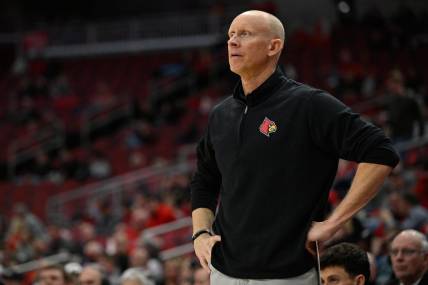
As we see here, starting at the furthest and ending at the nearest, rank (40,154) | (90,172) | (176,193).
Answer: (40,154) < (90,172) < (176,193)

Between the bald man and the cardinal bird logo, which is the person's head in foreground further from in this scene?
the cardinal bird logo

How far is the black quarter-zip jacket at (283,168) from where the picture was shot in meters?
2.60

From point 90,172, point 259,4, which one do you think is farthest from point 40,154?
point 259,4

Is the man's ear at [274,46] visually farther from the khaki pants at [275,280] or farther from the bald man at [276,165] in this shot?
the khaki pants at [275,280]

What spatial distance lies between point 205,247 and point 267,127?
0.47m

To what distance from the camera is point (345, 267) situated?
3.57m

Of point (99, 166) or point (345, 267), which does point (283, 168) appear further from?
point (99, 166)

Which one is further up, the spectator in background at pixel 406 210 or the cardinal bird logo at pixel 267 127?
the cardinal bird logo at pixel 267 127

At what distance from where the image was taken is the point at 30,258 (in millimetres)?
9961

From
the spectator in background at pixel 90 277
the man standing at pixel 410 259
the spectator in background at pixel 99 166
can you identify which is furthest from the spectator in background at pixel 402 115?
the spectator in background at pixel 99 166

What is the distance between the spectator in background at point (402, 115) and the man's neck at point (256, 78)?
20.8ft

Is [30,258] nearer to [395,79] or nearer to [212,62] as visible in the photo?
[395,79]

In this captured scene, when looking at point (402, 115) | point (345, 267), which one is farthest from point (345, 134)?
point (402, 115)

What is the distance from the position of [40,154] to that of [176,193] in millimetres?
5425
